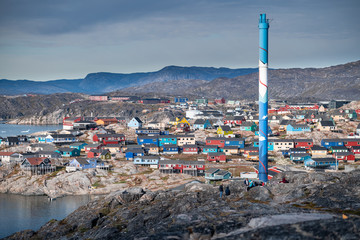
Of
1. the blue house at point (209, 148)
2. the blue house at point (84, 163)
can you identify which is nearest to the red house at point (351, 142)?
the blue house at point (209, 148)

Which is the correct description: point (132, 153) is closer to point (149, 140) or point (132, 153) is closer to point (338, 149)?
point (149, 140)

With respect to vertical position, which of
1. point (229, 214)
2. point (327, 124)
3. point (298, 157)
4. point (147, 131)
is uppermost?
point (327, 124)

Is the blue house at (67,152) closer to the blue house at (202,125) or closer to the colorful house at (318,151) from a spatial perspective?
the blue house at (202,125)

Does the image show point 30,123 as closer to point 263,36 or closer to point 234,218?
point 263,36

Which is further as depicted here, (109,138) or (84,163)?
(109,138)

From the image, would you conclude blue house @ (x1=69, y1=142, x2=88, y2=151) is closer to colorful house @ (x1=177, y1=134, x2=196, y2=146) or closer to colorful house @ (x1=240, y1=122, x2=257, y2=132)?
colorful house @ (x1=177, y1=134, x2=196, y2=146)

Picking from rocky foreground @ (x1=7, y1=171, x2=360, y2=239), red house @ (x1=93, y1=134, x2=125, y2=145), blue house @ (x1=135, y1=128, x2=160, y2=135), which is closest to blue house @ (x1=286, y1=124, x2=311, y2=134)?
blue house @ (x1=135, y1=128, x2=160, y2=135)

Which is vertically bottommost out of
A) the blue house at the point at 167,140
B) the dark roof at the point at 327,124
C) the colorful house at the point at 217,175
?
the colorful house at the point at 217,175

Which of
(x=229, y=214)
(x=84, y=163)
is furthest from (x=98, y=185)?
(x=229, y=214)

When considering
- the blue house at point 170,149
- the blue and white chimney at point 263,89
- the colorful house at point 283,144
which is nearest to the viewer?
the blue and white chimney at point 263,89
